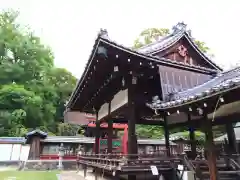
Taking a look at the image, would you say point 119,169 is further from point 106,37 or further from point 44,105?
point 44,105

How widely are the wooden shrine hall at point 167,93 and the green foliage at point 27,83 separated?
27.0m

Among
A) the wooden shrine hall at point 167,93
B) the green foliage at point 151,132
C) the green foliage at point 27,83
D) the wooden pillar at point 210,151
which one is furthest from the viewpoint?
the green foliage at point 27,83

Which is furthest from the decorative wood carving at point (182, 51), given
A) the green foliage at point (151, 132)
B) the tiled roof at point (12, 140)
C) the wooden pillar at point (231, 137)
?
the tiled roof at point (12, 140)

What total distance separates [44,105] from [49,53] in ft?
41.2

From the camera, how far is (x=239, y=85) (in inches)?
166

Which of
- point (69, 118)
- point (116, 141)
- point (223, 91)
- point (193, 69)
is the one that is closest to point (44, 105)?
point (69, 118)

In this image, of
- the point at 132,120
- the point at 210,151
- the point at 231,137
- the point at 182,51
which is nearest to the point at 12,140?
the point at 132,120

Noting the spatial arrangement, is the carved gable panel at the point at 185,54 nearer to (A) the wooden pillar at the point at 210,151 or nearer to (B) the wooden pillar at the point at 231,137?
(B) the wooden pillar at the point at 231,137

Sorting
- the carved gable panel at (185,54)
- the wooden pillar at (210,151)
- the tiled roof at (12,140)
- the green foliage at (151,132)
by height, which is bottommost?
the wooden pillar at (210,151)

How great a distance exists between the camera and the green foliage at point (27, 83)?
35156 mm

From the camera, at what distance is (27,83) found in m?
39.2

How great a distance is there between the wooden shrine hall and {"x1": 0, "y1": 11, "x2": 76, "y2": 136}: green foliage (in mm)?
26990

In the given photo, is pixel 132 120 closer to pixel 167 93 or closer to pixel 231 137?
pixel 167 93

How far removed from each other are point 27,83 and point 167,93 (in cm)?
3605
